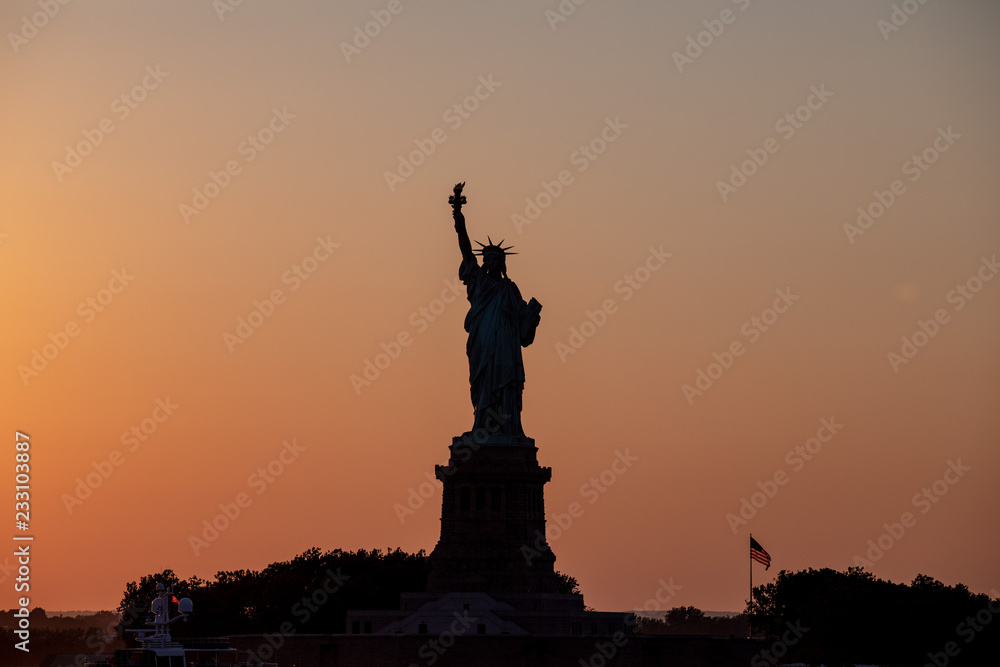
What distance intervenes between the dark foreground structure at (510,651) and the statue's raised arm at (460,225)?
791 inches

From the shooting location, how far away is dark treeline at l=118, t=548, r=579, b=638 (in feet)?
384

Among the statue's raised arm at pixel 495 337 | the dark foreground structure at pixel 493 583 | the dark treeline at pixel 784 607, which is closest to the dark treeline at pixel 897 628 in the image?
the dark treeline at pixel 784 607

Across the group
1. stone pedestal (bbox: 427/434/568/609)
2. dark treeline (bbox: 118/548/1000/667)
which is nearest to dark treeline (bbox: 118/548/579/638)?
dark treeline (bbox: 118/548/1000/667)

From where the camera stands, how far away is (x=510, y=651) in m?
95.1

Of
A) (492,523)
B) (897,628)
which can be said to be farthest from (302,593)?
(897,628)

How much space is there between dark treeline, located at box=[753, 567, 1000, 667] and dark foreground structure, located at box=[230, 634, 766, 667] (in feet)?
17.9

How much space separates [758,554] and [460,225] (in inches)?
952

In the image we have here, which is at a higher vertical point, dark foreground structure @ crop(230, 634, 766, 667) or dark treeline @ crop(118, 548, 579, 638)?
dark treeline @ crop(118, 548, 579, 638)

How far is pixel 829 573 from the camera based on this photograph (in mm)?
130625

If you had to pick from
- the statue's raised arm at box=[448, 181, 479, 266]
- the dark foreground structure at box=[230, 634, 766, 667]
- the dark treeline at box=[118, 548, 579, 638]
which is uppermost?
the statue's raised arm at box=[448, 181, 479, 266]

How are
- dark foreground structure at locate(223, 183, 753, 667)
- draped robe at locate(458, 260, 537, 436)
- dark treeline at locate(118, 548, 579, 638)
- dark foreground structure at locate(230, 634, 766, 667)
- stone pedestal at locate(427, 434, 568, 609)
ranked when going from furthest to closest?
dark treeline at locate(118, 548, 579, 638) → draped robe at locate(458, 260, 537, 436) → stone pedestal at locate(427, 434, 568, 609) → dark foreground structure at locate(223, 183, 753, 667) → dark foreground structure at locate(230, 634, 766, 667)

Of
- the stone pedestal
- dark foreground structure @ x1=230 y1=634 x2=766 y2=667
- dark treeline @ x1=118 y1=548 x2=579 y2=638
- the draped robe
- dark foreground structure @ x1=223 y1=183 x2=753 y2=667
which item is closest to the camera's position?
dark foreground structure @ x1=230 y1=634 x2=766 y2=667

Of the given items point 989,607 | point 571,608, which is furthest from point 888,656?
point 571,608

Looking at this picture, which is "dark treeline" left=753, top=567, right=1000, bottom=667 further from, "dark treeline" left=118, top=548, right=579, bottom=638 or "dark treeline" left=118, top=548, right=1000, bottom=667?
"dark treeline" left=118, top=548, right=579, bottom=638
